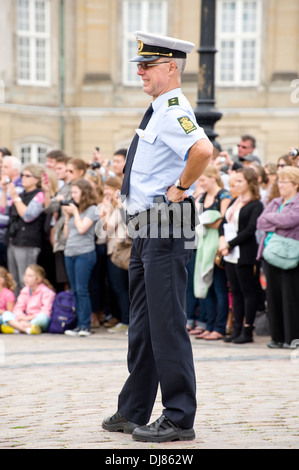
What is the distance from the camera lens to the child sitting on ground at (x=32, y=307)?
33.3 feet

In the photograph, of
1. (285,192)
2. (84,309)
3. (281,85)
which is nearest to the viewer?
(285,192)

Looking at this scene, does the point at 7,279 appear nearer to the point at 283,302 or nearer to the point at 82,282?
the point at 82,282

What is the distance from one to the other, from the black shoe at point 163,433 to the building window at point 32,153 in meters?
23.7

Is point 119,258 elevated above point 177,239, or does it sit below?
below

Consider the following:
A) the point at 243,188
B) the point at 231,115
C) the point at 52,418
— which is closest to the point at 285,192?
the point at 243,188

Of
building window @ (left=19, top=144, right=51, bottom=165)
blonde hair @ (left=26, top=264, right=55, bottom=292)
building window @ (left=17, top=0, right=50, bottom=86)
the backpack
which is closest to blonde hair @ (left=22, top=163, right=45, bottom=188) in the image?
blonde hair @ (left=26, top=264, right=55, bottom=292)

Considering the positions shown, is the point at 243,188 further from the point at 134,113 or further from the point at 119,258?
the point at 134,113

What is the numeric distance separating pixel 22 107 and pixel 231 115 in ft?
21.0

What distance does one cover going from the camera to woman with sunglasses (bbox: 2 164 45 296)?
10.5 meters

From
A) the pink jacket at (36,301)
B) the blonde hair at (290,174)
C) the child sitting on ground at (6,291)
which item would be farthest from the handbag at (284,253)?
the child sitting on ground at (6,291)

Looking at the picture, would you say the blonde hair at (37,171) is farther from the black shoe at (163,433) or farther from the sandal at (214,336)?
the black shoe at (163,433)

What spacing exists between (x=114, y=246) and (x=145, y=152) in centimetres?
558

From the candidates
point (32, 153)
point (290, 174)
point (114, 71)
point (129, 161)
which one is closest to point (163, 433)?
point (129, 161)

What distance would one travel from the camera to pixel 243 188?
9.38 m
